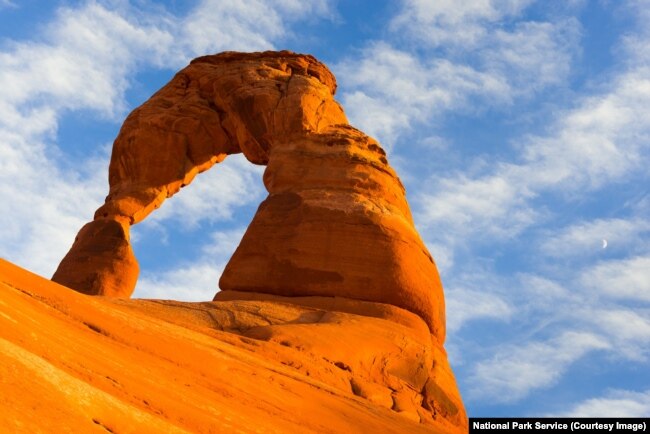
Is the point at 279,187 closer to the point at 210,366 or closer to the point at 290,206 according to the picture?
the point at 290,206

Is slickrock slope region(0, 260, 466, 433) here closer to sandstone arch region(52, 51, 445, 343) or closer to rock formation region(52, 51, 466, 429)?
rock formation region(52, 51, 466, 429)

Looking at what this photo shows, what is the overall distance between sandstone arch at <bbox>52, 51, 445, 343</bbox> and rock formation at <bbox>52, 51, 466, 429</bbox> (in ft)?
0.11

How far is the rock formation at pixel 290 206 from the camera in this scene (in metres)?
16.8

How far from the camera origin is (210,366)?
349 inches

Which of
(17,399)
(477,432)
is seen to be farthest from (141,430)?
(477,432)

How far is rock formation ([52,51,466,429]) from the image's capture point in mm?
16781

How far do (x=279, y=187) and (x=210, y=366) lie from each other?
11321 mm

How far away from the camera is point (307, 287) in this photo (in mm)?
17328

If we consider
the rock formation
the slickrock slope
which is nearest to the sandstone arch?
the rock formation

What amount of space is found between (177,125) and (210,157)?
1654 millimetres

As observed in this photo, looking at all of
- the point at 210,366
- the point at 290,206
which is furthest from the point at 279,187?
the point at 210,366

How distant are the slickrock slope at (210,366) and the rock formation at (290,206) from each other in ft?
0.44

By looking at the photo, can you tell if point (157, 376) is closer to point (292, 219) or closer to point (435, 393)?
point (435, 393)

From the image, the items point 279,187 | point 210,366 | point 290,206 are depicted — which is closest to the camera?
point 210,366
